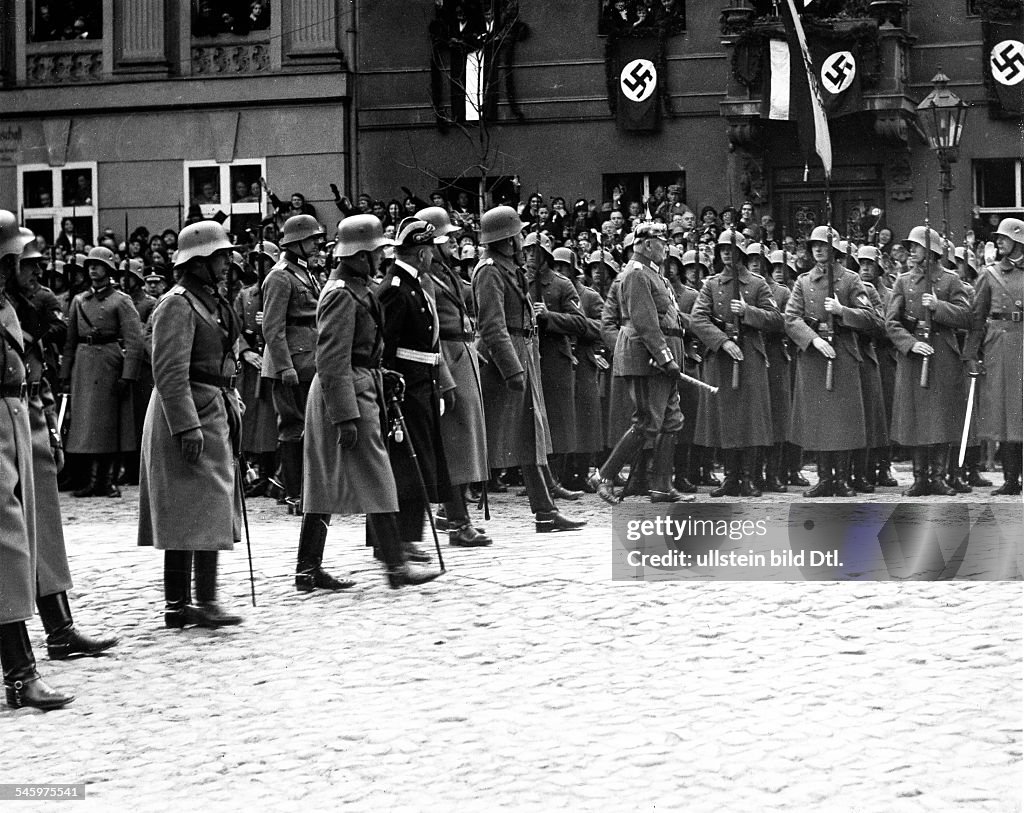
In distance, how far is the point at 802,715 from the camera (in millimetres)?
5523

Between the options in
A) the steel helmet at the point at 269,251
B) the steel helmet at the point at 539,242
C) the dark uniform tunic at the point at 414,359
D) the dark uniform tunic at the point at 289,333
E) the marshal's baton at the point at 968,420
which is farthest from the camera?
the steel helmet at the point at 269,251

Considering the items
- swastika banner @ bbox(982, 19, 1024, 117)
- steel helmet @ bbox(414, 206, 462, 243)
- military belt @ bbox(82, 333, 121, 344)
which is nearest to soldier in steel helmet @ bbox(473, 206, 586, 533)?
steel helmet @ bbox(414, 206, 462, 243)

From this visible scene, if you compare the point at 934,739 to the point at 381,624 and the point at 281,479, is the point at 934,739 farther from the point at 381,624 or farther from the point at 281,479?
the point at 281,479

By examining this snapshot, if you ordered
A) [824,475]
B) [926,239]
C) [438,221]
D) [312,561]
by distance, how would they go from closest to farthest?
[312,561] → [438,221] → [926,239] → [824,475]

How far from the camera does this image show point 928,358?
12062 millimetres

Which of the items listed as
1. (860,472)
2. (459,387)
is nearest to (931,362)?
(860,472)

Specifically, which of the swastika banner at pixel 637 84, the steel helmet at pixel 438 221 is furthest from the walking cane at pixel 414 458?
the swastika banner at pixel 637 84

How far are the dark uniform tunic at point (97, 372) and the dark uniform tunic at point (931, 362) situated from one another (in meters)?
6.39

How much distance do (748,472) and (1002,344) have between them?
213 centimetres

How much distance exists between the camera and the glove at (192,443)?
23.3 ft

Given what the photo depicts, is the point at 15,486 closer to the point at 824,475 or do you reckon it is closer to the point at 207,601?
the point at 207,601

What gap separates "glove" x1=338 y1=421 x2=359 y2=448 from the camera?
307 inches

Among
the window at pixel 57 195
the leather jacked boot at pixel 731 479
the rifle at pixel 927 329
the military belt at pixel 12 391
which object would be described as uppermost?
the window at pixel 57 195

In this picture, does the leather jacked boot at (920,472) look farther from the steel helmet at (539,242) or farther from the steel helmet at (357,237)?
the steel helmet at (357,237)
